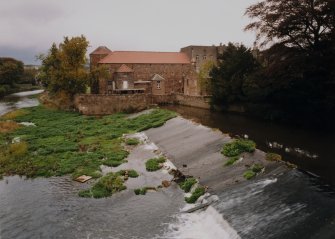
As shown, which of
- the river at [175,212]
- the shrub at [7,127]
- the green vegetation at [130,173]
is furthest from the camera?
the shrub at [7,127]

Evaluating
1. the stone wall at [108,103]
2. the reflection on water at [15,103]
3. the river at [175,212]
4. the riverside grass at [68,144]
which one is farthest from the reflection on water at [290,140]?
the reflection on water at [15,103]

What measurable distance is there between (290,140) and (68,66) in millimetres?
36760

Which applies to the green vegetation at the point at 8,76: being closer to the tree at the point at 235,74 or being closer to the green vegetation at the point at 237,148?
the tree at the point at 235,74

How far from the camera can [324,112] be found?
33.8m

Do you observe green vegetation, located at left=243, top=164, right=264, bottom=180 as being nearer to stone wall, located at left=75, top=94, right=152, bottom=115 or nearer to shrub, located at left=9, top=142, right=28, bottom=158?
shrub, located at left=9, top=142, right=28, bottom=158

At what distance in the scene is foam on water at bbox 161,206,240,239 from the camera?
1441 cm

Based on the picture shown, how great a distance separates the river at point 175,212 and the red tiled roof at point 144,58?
46.0m

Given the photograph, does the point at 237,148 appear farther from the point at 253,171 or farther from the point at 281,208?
the point at 281,208

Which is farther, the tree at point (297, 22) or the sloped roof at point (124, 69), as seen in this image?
the sloped roof at point (124, 69)

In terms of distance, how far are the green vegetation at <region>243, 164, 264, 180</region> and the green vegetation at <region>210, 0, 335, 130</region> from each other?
15.2 m

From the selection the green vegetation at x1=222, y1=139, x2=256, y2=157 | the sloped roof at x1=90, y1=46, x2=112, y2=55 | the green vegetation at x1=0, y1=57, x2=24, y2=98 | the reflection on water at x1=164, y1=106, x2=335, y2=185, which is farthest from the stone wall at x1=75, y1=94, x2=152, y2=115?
the green vegetation at x1=0, y1=57, x2=24, y2=98

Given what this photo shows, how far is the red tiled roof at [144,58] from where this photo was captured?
2564 inches

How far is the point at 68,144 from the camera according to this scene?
31.0 metres

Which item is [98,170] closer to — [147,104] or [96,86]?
[147,104]
